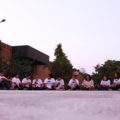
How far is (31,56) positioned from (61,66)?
3.76 metres

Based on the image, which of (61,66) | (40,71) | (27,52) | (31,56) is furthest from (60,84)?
(40,71)

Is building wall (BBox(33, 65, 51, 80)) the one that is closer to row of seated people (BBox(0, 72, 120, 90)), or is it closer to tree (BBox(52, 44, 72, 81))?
tree (BBox(52, 44, 72, 81))

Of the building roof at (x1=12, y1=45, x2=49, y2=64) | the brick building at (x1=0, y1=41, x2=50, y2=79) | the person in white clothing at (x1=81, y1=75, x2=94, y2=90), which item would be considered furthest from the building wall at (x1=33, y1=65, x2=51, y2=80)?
the person in white clothing at (x1=81, y1=75, x2=94, y2=90)

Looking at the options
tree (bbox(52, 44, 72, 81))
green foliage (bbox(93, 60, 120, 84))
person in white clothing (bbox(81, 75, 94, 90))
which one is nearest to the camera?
person in white clothing (bbox(81, 75, 94, 90))

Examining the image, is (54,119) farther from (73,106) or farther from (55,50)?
(55,50)

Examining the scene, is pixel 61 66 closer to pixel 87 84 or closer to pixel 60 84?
pixel 60 84

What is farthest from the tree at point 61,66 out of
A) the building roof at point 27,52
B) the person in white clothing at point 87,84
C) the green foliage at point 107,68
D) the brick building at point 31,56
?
the green foliage at point 107,68

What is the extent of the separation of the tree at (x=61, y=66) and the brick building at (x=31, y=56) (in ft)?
4.71

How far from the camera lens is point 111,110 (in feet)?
7.41

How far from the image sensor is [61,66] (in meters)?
44.7

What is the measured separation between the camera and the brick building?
3880 cm

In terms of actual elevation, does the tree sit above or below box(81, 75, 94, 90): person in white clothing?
above

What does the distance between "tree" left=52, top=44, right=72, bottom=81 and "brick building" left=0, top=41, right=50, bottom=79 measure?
144 centimetres

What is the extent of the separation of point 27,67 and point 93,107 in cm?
3525
